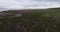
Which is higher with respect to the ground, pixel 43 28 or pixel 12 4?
pixel 43 28

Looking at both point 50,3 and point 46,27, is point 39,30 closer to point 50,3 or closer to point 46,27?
point 46,27

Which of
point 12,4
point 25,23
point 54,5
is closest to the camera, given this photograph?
point 25,23

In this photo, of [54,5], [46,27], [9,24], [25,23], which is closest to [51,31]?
[46,27]

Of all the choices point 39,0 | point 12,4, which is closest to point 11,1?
point 12,4

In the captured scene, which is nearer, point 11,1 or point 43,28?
point 43,28

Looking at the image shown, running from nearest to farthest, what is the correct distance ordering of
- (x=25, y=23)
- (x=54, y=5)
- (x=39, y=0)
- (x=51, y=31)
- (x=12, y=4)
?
1. (x=51, y=31)
2. (x=25, y=23)
3. (x=54, y=5)
4. (x=12, y=4)
5. (x=39, y=0)

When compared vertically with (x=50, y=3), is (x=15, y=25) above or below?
above

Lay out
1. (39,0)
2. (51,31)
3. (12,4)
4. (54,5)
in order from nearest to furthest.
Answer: (51,31) < (54,5) < (12,4) < (39,0)

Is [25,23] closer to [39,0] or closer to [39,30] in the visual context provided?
[39,30]

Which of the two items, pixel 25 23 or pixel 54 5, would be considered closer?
pixel 25 23
